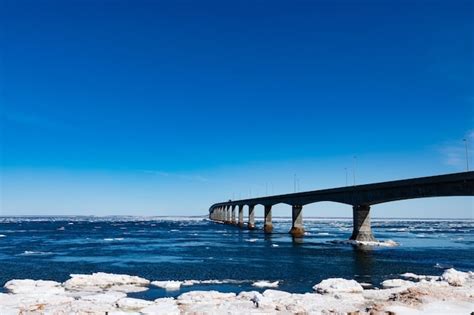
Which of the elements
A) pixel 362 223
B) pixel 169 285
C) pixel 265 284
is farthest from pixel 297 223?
pixel 169 285

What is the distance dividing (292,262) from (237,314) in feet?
82.2

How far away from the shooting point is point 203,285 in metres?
31.4

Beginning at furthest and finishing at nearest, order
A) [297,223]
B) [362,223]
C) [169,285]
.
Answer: [297,223] → [362,223] → [169,285]

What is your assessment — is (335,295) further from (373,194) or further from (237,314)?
(373,194)

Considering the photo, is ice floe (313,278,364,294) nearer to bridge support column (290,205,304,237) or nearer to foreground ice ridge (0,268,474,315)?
foreground ice ridge (0,268,474,315)

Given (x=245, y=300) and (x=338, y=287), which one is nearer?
(x=245, y=300)

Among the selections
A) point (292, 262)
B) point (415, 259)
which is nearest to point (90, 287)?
point (292, 262)

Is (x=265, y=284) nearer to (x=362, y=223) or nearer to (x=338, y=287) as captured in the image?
(x=338, y=287)

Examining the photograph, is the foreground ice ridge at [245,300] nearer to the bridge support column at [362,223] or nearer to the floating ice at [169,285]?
the floating ice at [169,285]

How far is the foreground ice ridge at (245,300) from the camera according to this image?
22000 millimetres

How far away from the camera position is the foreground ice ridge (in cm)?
2200

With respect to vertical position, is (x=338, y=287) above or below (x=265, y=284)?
above

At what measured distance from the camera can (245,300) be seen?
80.7 ft

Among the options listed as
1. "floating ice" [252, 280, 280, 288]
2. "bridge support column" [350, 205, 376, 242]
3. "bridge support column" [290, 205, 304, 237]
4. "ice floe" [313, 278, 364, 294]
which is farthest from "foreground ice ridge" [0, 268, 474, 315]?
"bridge support column" [290, 205, 304, 237]
